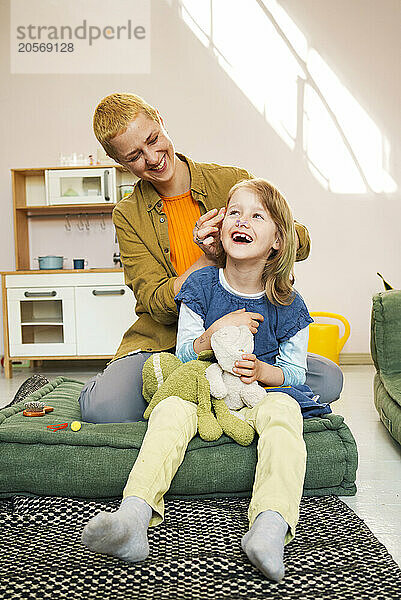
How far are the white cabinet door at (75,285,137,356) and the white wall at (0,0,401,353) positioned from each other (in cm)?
117

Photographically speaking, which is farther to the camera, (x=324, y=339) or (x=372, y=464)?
(x=324, y=339)

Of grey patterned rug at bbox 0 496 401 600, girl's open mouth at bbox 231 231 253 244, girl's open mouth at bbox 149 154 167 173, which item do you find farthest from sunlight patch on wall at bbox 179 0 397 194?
grey patterned rug at bbox 0 496 401 600

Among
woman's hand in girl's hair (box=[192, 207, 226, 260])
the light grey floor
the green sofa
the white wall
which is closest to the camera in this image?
the light grey floor

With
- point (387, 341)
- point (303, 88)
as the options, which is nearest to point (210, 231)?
point (387, 341)

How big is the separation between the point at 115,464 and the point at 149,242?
84 cm

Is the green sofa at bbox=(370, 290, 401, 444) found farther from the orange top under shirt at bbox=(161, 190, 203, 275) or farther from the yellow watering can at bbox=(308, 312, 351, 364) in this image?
the yellow watering can at bbox=(308, 312, 351, 364)

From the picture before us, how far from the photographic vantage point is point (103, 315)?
4.61 metres

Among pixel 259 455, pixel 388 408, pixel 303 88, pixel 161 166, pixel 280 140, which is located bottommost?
pixel 388 408

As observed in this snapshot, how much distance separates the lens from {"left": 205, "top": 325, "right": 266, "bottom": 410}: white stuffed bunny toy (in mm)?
1778

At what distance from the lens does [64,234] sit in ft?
16.8

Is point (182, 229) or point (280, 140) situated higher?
point (280, 140)

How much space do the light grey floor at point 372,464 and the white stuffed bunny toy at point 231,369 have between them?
1.38ft

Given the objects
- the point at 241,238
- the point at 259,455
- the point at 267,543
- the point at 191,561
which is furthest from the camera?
the point at 241,238

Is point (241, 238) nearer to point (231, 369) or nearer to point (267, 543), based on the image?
point (231, 369)
